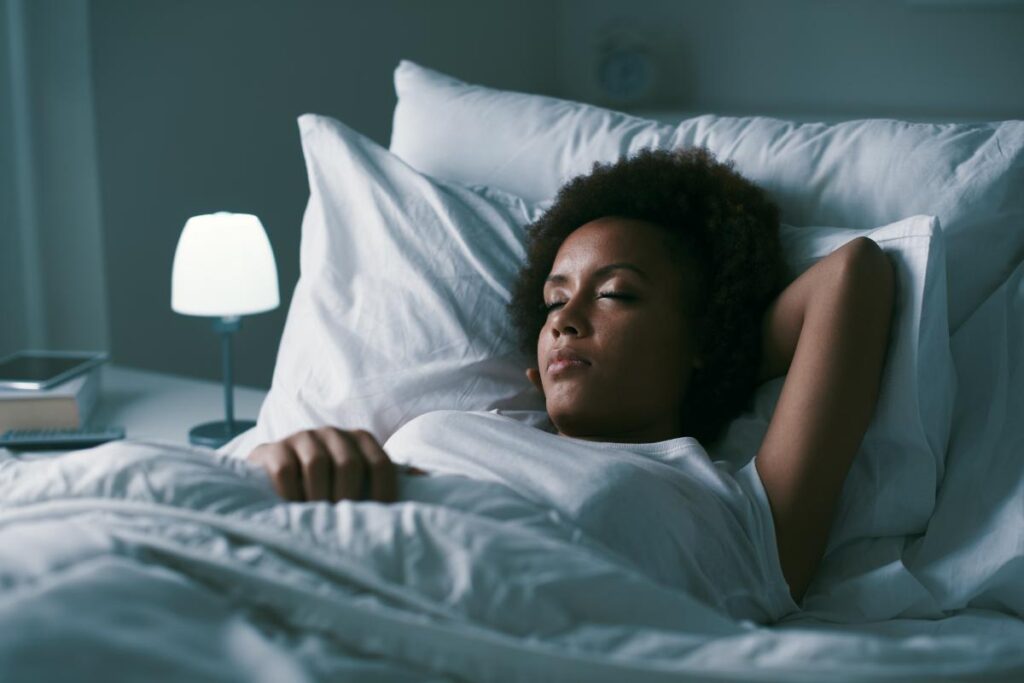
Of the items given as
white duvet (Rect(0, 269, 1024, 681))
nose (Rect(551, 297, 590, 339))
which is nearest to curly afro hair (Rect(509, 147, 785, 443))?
nose (Rect(551, 297, 590, 339))

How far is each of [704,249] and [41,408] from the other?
0.95 m

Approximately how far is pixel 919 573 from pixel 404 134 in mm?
936

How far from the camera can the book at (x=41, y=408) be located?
1525mm

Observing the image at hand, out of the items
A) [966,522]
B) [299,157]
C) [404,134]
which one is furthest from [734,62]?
[966,522]

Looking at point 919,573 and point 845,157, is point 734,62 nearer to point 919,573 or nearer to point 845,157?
point 845,157

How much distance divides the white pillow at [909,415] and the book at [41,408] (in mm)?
1058

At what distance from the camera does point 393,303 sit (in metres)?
1.36

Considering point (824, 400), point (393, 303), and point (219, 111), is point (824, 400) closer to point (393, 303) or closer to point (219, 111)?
point (393, 303)

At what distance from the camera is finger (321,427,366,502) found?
0.87 metres

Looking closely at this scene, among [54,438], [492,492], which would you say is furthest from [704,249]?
[54,438]

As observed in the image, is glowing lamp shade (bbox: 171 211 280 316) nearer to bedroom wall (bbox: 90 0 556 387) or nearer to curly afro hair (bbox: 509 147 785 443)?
curly afro hair (bbox: 509 147 785 443)

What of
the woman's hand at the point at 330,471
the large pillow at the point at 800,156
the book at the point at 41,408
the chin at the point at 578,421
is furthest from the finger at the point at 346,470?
the book at the point at 41,408

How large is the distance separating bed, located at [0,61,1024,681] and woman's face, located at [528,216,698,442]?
0.33ft

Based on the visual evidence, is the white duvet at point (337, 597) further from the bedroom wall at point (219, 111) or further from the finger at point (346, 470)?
the bedroom wall at point (219, 111)
